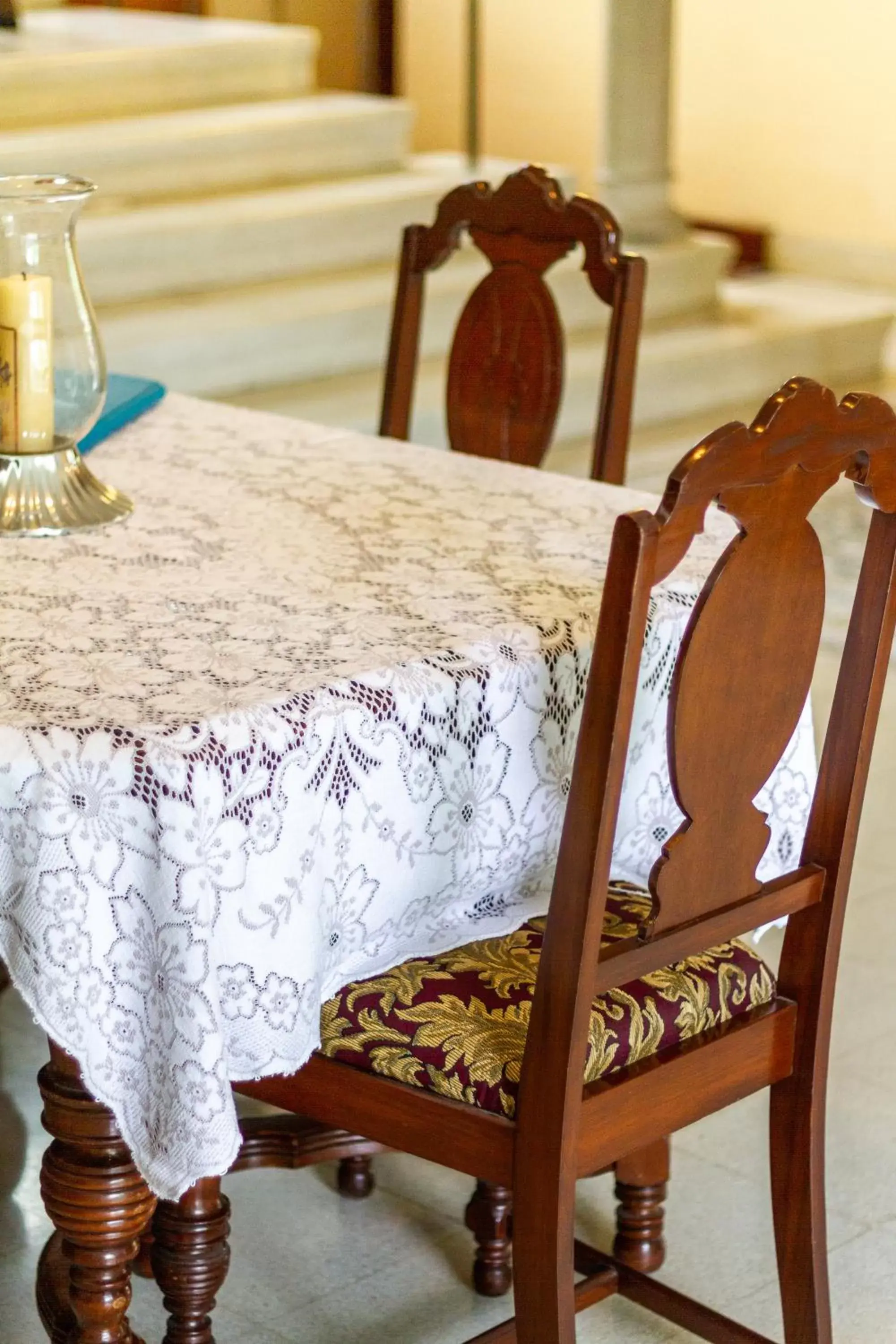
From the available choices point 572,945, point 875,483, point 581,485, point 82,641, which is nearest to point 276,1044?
point 572,945

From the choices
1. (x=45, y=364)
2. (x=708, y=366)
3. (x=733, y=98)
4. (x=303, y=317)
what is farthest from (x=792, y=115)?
(x=45, y=364)

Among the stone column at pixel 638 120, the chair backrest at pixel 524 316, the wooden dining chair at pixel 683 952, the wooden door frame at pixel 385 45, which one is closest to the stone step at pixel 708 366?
the stone column at pixel 638 120

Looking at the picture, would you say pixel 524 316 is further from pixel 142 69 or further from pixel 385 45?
pixel 385 45

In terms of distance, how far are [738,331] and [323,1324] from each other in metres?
4.89

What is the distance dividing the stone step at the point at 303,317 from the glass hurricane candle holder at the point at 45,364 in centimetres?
267

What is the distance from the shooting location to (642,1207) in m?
1.96

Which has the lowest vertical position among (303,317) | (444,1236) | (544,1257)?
(444,1236)

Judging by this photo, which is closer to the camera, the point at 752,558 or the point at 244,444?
the point at 752,558

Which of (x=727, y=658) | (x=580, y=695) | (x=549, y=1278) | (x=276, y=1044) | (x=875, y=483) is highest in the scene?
(x=875, y=483)

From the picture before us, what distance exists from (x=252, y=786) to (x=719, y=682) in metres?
0.37

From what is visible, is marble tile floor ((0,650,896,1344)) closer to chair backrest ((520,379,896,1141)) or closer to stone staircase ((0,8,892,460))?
chair backrest ((520,379,896,1141))

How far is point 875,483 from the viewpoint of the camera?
1.43m

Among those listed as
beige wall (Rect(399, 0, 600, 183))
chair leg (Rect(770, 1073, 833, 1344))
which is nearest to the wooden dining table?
chair leg (Rect(770, 1073, 833, 1344))

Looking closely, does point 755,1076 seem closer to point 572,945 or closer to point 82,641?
point 572,945
